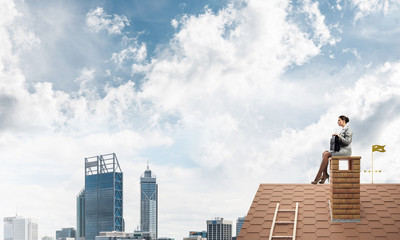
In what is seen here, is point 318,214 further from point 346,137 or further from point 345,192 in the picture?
point 346,137

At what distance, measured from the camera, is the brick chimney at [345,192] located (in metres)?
17.8

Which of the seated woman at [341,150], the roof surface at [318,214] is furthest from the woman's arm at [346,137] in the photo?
the roof surface at [318,214]

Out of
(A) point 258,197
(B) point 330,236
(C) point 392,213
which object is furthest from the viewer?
(A) point 258,197

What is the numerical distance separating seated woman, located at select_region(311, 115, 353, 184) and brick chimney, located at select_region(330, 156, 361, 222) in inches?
16.2

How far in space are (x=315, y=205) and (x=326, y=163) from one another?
5.95 feet

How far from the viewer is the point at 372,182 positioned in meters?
20.3

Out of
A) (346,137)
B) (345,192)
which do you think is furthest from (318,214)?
(346,137)

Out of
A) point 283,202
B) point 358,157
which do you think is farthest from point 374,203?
point 283,202

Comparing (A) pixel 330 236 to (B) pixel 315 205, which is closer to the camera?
(A) pixel 330 236

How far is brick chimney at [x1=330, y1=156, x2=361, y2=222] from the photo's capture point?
58.5 feet

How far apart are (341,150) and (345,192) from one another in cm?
162

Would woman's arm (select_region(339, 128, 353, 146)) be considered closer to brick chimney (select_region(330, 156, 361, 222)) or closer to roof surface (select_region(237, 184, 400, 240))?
brick chimney (select_region(330, 156, 361, 222))

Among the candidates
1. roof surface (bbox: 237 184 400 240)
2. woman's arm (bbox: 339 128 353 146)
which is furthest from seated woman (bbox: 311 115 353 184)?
roof surface (bbox: 237 184 400 240)

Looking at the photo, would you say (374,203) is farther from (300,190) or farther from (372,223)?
(300,190)
